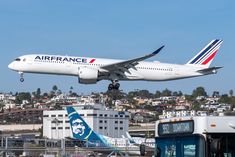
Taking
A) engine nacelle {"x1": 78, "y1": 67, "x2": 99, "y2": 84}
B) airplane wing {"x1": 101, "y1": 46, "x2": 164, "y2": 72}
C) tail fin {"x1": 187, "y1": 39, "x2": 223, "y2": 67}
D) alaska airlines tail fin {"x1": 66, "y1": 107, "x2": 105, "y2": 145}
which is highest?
tail fin {"x1": 187, "y1": 39, "x2": 223, "y2": 67}

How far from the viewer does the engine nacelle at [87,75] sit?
49062mm

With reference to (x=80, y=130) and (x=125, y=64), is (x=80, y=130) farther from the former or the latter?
(x=125, y=64)

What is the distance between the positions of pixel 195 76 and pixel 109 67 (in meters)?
7.92

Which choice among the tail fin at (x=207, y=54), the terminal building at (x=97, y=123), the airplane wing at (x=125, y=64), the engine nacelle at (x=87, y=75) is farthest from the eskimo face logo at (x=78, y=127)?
the terminal building at (x=97, y=123)

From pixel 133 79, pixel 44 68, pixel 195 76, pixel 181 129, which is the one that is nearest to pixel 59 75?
pixel 44 68

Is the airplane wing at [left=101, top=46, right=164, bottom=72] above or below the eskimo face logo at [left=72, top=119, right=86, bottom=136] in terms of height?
above

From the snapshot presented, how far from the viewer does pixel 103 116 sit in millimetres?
132125

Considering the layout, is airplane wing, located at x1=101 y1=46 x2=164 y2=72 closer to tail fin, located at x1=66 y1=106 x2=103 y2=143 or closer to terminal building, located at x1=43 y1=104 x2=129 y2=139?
tail fin, located at x1=66 y1=106 x2=103 y2=143

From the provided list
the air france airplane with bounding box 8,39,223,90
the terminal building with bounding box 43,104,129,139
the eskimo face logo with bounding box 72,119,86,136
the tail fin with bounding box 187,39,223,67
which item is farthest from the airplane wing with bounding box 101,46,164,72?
the terminal building with bounding box 43,104,129,139

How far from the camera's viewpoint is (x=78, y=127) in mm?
54969

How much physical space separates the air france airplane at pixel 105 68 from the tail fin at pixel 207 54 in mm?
1249

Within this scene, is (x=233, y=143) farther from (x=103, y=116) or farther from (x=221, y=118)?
(x=103, y=116)

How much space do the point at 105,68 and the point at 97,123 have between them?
77.4 metres

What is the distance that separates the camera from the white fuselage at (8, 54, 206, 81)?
1957 inches
